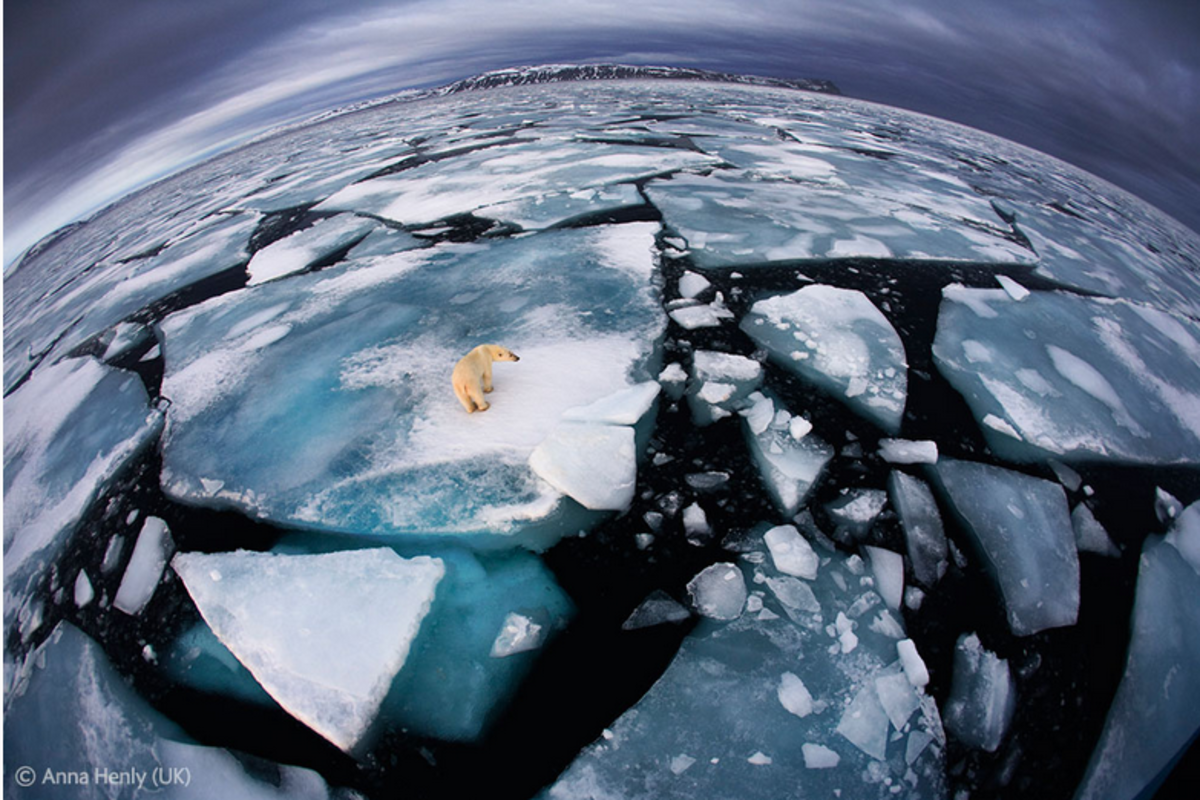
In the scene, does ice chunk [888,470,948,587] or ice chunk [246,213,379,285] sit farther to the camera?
ice chunk [246,213,379,285]

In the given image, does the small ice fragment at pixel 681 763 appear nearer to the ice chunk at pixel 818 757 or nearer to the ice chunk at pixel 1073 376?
the ice chunk at pixel 818 757

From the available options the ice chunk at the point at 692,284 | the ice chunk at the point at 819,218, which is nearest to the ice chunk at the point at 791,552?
the ice chunk at the point at 692,284

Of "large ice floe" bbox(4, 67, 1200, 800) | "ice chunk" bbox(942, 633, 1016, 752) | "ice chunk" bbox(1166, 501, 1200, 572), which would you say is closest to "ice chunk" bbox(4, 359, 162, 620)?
"large ice floe" bbox(4, 67, 1200, 800)

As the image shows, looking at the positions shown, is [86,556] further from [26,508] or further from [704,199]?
[704,199]

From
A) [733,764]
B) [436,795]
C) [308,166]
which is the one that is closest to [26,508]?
[436,795]

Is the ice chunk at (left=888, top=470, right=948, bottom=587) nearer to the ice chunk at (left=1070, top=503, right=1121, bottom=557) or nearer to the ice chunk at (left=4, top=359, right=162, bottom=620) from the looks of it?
the ice chunk at (left=1070, top=503, right=1121, bottom=557)

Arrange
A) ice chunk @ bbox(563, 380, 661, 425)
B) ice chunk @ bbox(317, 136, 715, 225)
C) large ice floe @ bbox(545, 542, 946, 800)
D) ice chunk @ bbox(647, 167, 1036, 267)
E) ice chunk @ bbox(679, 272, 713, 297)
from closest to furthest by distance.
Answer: large ice floe @ bbox(545, 542, 946, 800) < ice chunk @ bbox(563, 380, 661, 425) < ice chunk @ bbox(679, 272, 713, 297) < ice chunk @ bbox(647, 167, 1036, 267) < ice chunk @ bbox(317, 136, 715, 225)

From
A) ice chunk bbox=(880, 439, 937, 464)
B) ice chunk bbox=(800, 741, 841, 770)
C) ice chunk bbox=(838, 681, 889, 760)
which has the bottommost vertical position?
ice chunk bbox=(800, 741, 841, 770)

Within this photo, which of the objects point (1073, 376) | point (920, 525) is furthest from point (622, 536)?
point (1073, 376)
